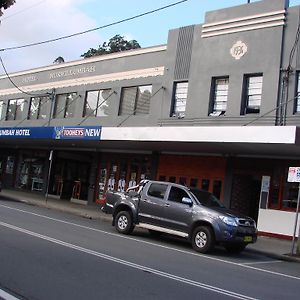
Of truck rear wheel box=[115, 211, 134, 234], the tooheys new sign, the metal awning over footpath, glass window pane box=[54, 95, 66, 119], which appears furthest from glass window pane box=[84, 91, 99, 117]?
truck rear wheel box=[115, 211, 134, 234]

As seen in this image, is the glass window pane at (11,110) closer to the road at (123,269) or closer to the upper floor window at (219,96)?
the upper floor window at (219,96)

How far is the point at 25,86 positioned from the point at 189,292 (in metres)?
28.8

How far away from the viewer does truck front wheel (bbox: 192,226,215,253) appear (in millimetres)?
13742

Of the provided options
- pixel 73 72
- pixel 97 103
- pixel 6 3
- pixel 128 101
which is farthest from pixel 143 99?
pixel 6 3

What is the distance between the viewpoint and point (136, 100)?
26.0m

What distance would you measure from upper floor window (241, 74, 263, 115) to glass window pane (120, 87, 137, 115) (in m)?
6.85

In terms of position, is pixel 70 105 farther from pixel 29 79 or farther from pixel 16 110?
pixel 16 110

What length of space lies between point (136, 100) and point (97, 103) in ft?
10.7

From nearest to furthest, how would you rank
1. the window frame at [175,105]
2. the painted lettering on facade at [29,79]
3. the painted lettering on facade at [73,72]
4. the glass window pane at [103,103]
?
the window frame at [175,105] < the glass window pane at [103,103] < the painted lettering on facade at [73,72] < the painted lettering on facade at [29,79]

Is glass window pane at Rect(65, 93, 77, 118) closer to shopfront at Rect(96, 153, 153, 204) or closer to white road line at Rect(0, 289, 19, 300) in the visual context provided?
shopfront at Rect(96, 153, 153, 204)

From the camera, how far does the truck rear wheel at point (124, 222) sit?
16016 mm

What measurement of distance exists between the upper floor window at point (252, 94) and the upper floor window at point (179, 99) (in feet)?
10.5

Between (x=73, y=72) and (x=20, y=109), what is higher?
(x=73, y=72)

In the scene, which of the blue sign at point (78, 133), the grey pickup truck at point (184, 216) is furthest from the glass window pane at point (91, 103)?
the grey pickup truck at point (184, 216)
